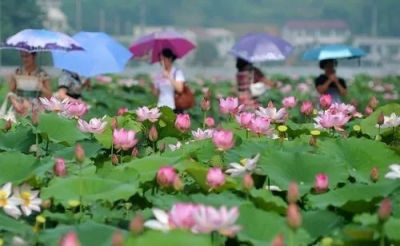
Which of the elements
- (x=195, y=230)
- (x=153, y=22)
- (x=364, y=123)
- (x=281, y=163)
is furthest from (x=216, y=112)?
(x=153, y=22)

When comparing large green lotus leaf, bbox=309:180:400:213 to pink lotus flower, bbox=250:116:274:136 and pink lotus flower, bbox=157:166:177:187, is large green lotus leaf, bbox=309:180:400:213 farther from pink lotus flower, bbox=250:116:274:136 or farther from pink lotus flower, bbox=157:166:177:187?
pink lotus flower, bbox=250:116:274:136

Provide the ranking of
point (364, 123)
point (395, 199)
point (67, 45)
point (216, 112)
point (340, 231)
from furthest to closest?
point (216, 112) < point (67, 45) < point (364, 123) < point (395, 199) < point (340, 231)

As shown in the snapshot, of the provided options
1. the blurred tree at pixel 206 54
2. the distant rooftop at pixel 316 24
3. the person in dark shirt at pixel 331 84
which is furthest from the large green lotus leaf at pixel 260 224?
the distant rooftop at pixel 316 24

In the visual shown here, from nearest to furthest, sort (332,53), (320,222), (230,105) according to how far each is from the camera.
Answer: (320,222)
(230,105)
(332,53)

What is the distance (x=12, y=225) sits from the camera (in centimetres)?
219

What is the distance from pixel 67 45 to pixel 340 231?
10.8 ft

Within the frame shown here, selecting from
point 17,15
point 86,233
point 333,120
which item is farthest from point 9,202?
point 17,15

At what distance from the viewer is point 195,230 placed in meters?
1.89

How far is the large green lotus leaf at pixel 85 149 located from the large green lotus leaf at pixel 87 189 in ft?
1.64

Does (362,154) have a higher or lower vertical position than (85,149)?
higher

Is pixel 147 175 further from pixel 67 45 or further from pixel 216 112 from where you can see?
pixel 216 112

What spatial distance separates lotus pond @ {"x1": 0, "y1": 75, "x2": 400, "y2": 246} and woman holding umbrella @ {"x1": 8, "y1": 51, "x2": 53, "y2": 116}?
79.1 inches

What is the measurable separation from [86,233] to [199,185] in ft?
1.51

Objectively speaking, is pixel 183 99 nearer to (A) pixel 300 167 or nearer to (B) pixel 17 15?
(A) pixel 300 167
